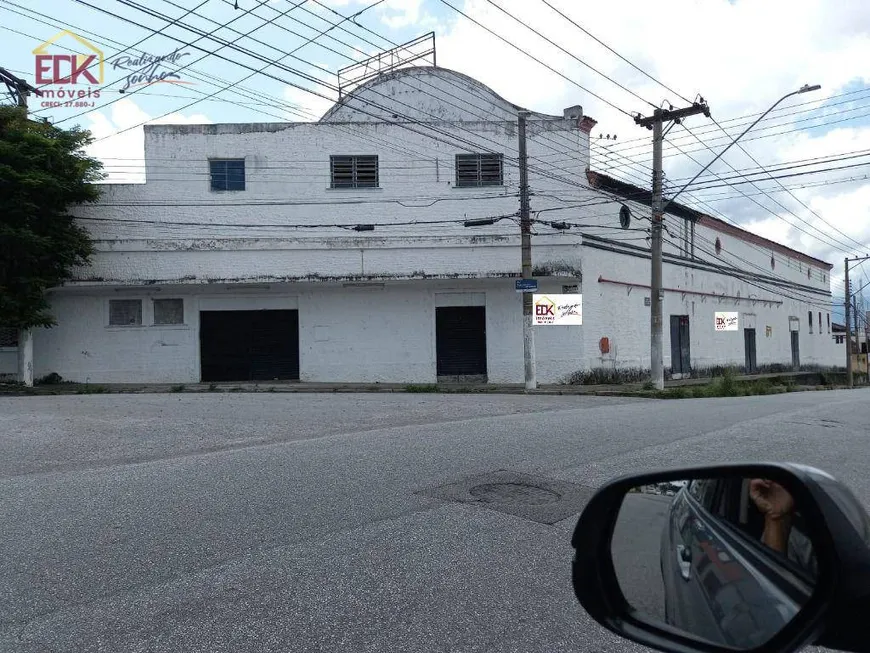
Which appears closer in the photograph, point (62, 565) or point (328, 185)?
point (62, 565)

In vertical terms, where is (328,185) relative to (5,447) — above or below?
above

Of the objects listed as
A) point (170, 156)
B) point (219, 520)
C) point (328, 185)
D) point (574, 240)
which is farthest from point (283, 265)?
point (219, 520)

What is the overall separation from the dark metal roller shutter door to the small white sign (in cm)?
1532

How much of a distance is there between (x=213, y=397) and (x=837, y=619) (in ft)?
61.6

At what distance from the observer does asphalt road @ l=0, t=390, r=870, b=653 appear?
3898 millimetres

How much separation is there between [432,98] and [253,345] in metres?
11.3

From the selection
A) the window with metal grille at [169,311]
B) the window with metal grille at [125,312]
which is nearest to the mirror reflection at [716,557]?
the window with metal grille at [169,311]

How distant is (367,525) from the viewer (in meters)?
5.72

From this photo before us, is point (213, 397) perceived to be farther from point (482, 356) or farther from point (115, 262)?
point (482, 356)

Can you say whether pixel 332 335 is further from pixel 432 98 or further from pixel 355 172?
pixel 432 98

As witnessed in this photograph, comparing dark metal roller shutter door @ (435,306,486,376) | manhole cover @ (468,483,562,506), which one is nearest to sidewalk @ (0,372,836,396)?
dark metal roller shutter door @ (435,306,486,376)

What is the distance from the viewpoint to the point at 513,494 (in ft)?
22.1

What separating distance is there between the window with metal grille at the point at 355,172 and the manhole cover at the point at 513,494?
775 inches

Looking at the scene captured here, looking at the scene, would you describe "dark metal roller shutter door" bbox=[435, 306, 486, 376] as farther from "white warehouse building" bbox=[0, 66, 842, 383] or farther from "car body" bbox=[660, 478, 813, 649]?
"car body" bbox=[660, 478, 813, 649]
